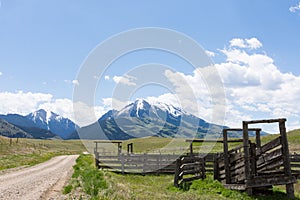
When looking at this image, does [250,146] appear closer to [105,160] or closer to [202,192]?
[202,192]

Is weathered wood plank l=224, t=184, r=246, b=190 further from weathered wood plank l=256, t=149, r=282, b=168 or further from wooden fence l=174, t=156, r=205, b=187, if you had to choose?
wooden fence l=174, t=156, r=205, b=187

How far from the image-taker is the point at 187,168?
61.3 feet

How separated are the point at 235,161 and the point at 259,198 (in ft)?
7.94

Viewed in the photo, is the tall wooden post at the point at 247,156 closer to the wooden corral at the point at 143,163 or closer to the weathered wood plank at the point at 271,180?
the weathered wood plank at the point at 271,180

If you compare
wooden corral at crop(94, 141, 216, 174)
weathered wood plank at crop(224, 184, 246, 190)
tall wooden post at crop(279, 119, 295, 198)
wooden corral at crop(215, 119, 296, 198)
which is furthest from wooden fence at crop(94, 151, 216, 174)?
tall wooden post at crop(279, 119, 295, 198)

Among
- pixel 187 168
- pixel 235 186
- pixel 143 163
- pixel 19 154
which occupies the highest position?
pixel 187 168

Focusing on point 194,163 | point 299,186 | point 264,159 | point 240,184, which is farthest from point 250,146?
point 299,186

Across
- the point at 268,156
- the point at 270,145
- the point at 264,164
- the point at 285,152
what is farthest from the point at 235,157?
the point at 285,152

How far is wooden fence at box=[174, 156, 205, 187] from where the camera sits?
1770 centimetres

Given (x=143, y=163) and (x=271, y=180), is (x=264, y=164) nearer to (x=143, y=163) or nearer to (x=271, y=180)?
(x=271, y=180)

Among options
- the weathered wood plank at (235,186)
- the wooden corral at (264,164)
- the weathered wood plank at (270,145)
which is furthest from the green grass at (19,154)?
the weathered wood plank at (270,145)

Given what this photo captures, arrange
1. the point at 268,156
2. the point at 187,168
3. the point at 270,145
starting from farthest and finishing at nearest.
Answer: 1. the point at 187,168
2. the point at 268,156
3. the point at 270,145

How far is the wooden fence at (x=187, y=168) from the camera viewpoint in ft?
58.1

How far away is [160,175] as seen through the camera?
28578mm
